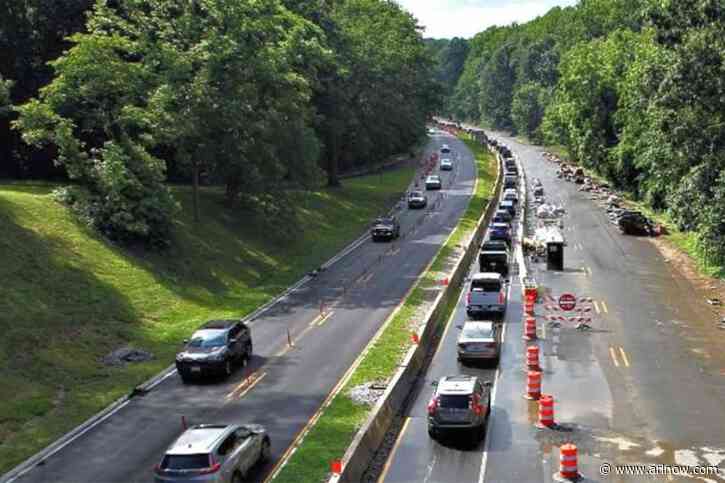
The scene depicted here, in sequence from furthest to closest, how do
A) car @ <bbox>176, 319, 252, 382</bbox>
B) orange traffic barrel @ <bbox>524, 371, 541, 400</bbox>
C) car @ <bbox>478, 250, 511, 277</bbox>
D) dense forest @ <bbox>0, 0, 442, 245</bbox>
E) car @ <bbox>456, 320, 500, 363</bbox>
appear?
car @ <bbox>478, 250, 511, 277</bbox> < dense forest @ <bbox>0, 0, 442, 245</bbox> < car @ <bbox>456, 320, 500, 363</bbox> < car @ <bbox>176, 319, 252, 382</bbox> < orange traffic barrel @ <bbox>524, 371, 541, 400</bbox>

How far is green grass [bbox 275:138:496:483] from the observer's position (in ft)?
72.1

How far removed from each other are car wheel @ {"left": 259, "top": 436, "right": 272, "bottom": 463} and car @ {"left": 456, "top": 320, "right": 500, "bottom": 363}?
1136 centimetres

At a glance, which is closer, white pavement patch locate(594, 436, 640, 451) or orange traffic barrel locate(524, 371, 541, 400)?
white pavement patch locate(594, 436, 640, 451)

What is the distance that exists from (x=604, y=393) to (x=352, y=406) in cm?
864

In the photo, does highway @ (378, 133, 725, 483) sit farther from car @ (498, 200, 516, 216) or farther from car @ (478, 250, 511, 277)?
car @ (498, 200, 516, 216)

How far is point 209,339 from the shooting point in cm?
3203

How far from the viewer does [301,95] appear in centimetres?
6009

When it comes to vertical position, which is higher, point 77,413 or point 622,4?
point 622,4

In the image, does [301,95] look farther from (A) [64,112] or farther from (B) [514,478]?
(B) [514,478]

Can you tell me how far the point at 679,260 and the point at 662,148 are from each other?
7757 millimetres

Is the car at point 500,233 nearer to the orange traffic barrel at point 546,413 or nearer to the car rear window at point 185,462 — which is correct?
the orange traffic barrel at point 546,413

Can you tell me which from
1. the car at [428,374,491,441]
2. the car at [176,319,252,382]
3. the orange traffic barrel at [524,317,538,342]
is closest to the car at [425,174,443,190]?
the orange traffic barrel at [524,317,538,342]

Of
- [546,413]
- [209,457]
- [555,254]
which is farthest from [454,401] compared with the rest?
[555,254]

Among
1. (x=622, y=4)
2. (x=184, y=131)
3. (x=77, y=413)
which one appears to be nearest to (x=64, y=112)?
(x=184, y=131)
